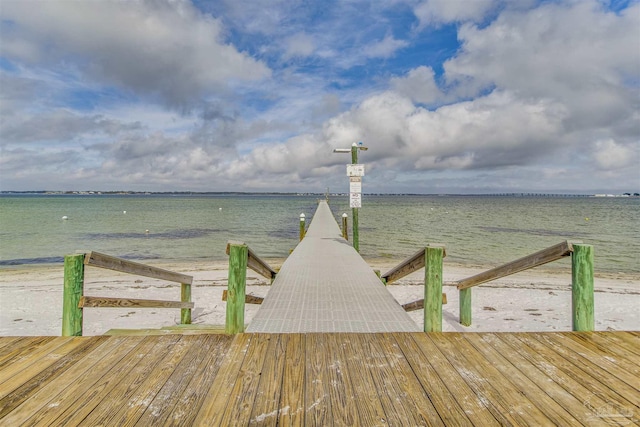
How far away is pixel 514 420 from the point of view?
7.29 ft

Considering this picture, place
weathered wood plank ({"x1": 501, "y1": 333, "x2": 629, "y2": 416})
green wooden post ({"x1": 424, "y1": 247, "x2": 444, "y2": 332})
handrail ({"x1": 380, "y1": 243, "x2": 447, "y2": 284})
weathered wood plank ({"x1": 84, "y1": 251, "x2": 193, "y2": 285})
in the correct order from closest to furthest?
weathered wood plank ({"x1": 501, "y1": 333, "x2": 629, "y2": 416})
weathered wood plank ({"x1": 84, "y1": 251, "x2": 193, "y2": 285})
green wooden post ({"x1": 424, "y1": 247, "x2": 444, "y2": 332})
handrail ({"x1": 380, "y1": 243, "x2": 447, "y2": 284})

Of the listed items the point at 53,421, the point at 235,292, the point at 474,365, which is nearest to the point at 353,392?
the point at 474,365

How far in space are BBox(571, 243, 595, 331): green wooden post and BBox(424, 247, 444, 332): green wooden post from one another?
1.35 meters

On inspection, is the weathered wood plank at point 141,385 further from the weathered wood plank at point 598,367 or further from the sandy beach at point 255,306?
the sandy beach at point 255,306

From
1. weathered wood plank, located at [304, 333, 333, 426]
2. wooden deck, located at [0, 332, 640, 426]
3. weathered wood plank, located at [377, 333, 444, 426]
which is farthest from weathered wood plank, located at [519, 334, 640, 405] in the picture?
weathered wood plank, located at [304, 333, 333, 426]

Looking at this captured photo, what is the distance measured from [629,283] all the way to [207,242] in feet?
77.8

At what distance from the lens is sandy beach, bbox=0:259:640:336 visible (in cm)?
816

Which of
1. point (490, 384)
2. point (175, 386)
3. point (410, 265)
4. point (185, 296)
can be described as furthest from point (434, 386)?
point (185, 296)

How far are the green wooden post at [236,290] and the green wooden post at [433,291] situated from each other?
218 cm

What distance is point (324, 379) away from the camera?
2691 mm

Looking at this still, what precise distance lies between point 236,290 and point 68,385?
1.61 m

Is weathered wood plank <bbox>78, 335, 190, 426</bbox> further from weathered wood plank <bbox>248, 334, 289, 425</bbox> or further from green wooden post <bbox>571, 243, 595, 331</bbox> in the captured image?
green wooden post <bbox>571, 243, 595, 331</bbox>

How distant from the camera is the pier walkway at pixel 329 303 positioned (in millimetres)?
4613

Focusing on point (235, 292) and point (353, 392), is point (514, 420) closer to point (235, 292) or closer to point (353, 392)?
point (353, 392)
